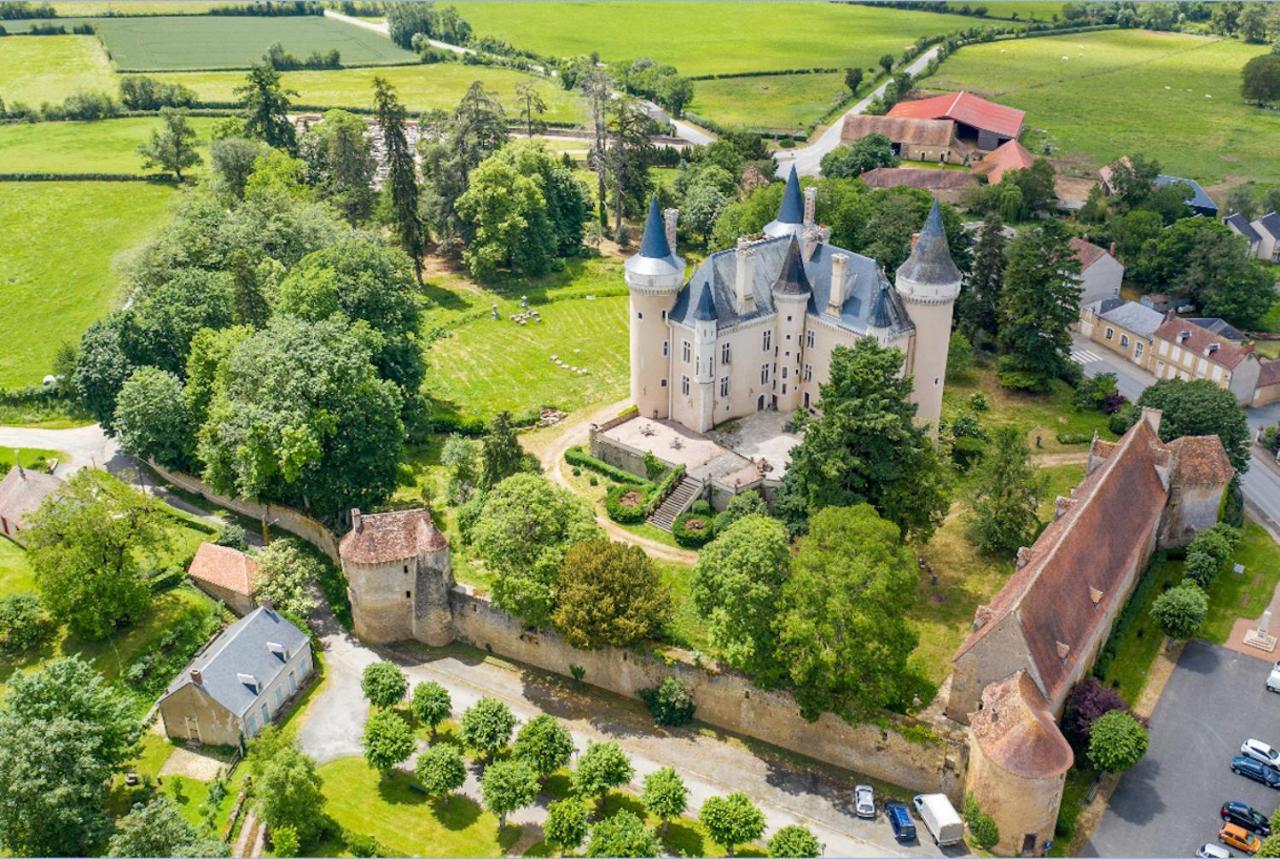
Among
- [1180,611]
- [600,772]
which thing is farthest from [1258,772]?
[600,772]

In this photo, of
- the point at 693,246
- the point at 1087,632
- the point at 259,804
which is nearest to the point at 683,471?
the point at 1087,632

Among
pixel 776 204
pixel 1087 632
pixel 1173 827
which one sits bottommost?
pixel 1173 827

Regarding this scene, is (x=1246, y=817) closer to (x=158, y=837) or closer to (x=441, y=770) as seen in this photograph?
(x=441, y=770)

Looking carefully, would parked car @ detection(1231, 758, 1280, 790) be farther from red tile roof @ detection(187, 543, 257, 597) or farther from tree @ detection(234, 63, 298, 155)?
tree @ detection(234, 63, 298, 155)

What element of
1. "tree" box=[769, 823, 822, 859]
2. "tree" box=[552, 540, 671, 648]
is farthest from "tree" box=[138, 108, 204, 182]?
"tree" box=[769, 823, 822, 859]

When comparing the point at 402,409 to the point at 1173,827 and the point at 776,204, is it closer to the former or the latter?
the point at 776,204

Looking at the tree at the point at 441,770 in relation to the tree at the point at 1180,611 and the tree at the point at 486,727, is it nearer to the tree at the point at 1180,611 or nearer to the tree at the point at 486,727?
the tree at the point at 486,727

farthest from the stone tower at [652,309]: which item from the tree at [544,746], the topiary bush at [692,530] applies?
the tree at [544,746]
